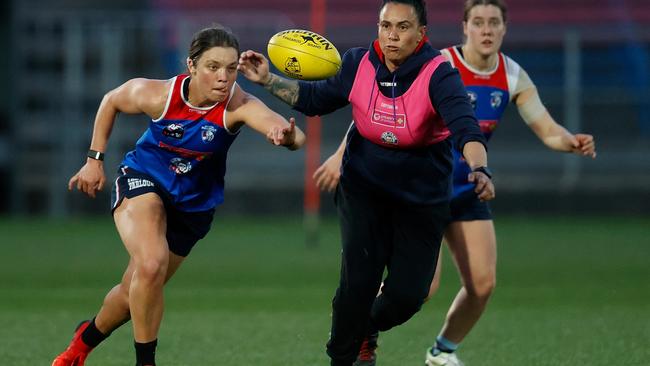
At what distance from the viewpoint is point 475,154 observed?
5.29m

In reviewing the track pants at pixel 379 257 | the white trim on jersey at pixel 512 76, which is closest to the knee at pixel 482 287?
the track pants at pixel 379 257

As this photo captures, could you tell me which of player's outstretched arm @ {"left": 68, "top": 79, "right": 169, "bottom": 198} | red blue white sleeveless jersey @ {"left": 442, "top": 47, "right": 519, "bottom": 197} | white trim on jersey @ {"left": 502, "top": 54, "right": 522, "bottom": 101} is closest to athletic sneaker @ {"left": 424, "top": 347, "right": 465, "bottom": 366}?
red blue white sleeveless jersey @ {"left": 442, "top": 47, "right": 519, "bottom": 197}

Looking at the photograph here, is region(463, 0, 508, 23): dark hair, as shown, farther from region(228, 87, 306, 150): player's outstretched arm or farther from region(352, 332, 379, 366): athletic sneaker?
region(352, 332, 379, 366): athletic sneaker

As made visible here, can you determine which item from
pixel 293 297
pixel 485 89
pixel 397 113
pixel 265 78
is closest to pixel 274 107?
pixel 293 297

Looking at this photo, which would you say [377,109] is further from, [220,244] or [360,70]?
[220,244]

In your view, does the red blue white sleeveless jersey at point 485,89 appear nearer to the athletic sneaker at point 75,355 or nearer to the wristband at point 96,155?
the wristband at point 96,155

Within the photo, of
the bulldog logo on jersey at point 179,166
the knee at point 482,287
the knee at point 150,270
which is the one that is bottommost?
the knee at point 482,287

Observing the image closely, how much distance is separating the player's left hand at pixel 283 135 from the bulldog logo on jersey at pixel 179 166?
2.34ft

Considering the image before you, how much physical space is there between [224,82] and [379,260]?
1.15 m

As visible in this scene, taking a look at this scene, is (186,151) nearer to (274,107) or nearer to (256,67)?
(256,67)

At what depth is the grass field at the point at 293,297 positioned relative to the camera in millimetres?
7359

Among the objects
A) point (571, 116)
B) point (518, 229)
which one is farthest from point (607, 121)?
point (518, 229)

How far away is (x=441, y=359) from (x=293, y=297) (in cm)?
357

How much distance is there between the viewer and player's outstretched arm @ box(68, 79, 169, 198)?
624cm
